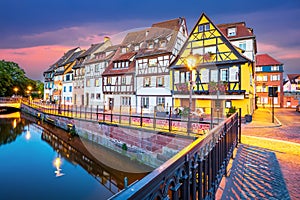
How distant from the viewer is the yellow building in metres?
18.2

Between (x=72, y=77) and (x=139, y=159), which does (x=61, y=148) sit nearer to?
(x=139, y=159)

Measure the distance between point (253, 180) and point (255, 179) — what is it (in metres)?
0.09

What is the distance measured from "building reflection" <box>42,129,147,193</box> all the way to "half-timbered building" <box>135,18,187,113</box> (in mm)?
8277

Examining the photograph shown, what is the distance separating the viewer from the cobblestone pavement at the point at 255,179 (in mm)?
3738

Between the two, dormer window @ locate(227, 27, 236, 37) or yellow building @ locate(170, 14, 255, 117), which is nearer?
yellow building @ locate(170, 14, 255, 117)

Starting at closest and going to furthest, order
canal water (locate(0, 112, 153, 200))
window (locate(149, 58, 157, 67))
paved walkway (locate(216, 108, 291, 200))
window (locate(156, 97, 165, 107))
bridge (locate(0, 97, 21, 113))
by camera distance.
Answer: paved walkway (locate(216, 108, 291, 200)) → canal water (locate(0, 112, 153, 200)) → window (locate(156, 97, 165, 107)) → window (locate(149, 58, 157, 67)) → bridge (locate(0, 97, 21, 113))

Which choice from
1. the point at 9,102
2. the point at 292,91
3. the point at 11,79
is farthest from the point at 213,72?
the point at 11,79

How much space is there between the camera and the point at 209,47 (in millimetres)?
19906

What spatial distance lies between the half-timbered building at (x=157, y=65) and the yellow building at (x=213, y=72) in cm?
149

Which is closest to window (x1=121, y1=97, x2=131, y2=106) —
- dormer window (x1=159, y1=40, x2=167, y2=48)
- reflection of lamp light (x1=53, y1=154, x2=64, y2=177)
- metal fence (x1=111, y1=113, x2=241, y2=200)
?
dormer window (x1=159, y1=40, x2=167, y2=48)

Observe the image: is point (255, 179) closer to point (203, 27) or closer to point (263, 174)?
point (263, 174)

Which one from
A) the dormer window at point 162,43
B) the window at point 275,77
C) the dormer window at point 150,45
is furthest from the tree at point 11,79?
the window at point 275,77

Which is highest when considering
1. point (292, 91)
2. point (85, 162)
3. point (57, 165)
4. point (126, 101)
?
point (292, 91)

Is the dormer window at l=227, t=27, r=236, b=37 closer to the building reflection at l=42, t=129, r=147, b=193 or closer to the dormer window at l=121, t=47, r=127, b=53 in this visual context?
the dormer window at l=121, t=47, r=127, b=53
